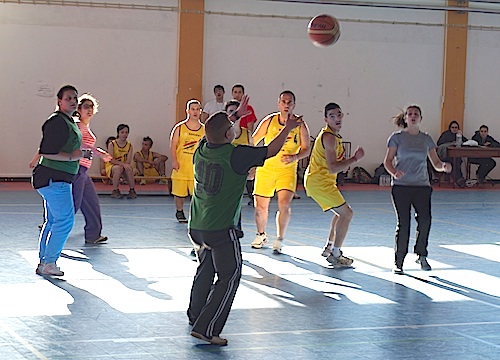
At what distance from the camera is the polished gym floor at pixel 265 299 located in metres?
6.55

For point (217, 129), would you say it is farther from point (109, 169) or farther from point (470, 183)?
point (470, 183)

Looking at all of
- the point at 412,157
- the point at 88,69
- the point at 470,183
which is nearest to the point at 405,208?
the point at 412,157

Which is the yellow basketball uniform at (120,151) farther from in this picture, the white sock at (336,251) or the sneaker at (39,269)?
the sneaker at (39,269)

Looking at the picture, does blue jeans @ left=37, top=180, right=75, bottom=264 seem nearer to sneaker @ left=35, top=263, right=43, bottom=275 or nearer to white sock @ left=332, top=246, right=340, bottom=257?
sneaker @ left=35, top=263, right=43, bottom=275

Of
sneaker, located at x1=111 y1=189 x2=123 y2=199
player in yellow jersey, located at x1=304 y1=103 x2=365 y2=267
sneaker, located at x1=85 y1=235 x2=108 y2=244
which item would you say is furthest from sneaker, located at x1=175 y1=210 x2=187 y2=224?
sneaker, located at x1=111 y1=189 x2=123 y2=199

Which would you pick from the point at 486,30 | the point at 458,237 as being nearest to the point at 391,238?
the point at 458,237

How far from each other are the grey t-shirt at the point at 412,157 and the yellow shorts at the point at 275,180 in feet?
5.37

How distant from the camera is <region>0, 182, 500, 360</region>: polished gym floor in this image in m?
6.55

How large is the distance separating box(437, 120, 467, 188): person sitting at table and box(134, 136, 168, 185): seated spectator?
6.59 meters

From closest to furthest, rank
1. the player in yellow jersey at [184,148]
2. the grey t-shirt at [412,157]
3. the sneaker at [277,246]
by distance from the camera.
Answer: the grey t-shirt at [412,157]
the sneaker at [277,246]
the player in yellow jersey at [184,148]

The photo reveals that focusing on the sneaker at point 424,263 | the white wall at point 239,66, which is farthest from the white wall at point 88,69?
the sneaker at point 424,263

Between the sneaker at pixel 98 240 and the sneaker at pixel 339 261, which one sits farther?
the sneaker at pixel 98 240

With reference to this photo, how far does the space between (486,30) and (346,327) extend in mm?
17827

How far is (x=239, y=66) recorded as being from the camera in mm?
21578
